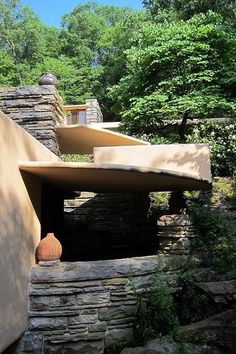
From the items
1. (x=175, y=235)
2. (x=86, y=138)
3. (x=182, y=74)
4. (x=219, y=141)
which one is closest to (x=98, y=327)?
(x=175, y=235)

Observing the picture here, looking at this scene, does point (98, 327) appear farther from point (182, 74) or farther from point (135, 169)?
point (182, 74)

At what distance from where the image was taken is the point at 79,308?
4.74 m

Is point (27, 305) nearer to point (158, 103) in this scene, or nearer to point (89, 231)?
point (89, 231)

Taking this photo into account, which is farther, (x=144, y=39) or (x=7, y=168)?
(x=144, y=39)

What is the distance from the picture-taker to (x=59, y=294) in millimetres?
4719

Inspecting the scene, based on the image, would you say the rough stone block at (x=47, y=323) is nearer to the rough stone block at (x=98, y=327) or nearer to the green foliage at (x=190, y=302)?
the rough stone block at (x=98, y=327)

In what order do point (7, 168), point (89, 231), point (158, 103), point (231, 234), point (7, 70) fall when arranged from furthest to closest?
1. point (7, 70)
2. point (158, 103)
3. point (89, 231)
4. point (231, 234)
5. point (7, 168)

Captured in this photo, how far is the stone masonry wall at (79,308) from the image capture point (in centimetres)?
468


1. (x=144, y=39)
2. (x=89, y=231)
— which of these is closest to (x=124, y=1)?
(x=144, y=39)

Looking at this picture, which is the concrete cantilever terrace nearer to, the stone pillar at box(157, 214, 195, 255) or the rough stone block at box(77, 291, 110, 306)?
the stone pillar at box(157, 214, 195, 255)

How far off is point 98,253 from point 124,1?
34.1m

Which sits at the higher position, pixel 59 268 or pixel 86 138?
pixel 86 138

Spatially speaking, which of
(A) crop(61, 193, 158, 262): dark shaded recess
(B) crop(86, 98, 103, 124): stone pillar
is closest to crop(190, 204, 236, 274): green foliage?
(A) crop(61, 193, 158, 262): dark shaded recess

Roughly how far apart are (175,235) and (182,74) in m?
8.39
